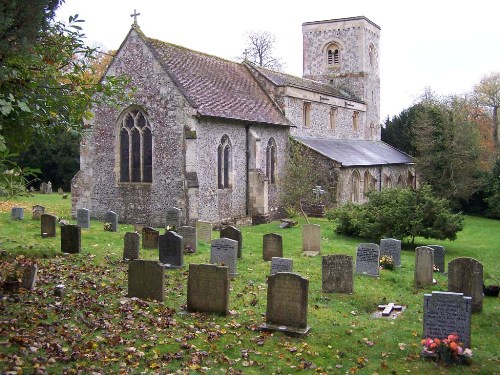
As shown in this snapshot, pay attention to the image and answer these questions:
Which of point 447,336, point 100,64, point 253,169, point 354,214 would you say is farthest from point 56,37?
point 100,64

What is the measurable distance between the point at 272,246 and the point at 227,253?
2.16 meters

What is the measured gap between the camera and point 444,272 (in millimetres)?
14719

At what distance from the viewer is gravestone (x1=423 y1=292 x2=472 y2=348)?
8.30 m

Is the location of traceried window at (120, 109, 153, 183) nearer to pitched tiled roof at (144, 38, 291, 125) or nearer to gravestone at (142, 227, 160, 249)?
pitched tiled roof at (144, 38, 291, 125)

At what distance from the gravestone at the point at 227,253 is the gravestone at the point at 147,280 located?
2993 mm

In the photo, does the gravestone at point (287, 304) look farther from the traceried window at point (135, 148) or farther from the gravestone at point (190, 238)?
the traceried window at point (135, 148)

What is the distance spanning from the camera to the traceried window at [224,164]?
23.7 metres

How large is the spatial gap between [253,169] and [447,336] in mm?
17553

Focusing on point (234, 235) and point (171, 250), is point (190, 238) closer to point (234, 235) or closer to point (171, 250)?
point (234, 235)

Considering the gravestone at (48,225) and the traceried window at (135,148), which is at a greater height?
the traceried window at (135,148)

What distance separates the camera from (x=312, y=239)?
55.1 feet

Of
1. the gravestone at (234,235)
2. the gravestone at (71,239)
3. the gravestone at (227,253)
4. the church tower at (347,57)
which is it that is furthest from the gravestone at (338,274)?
the church tower at (347,57)

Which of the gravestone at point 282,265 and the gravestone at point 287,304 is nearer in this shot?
the gravestone at point 287,304

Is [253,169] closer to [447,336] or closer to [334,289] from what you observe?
[334,289]
